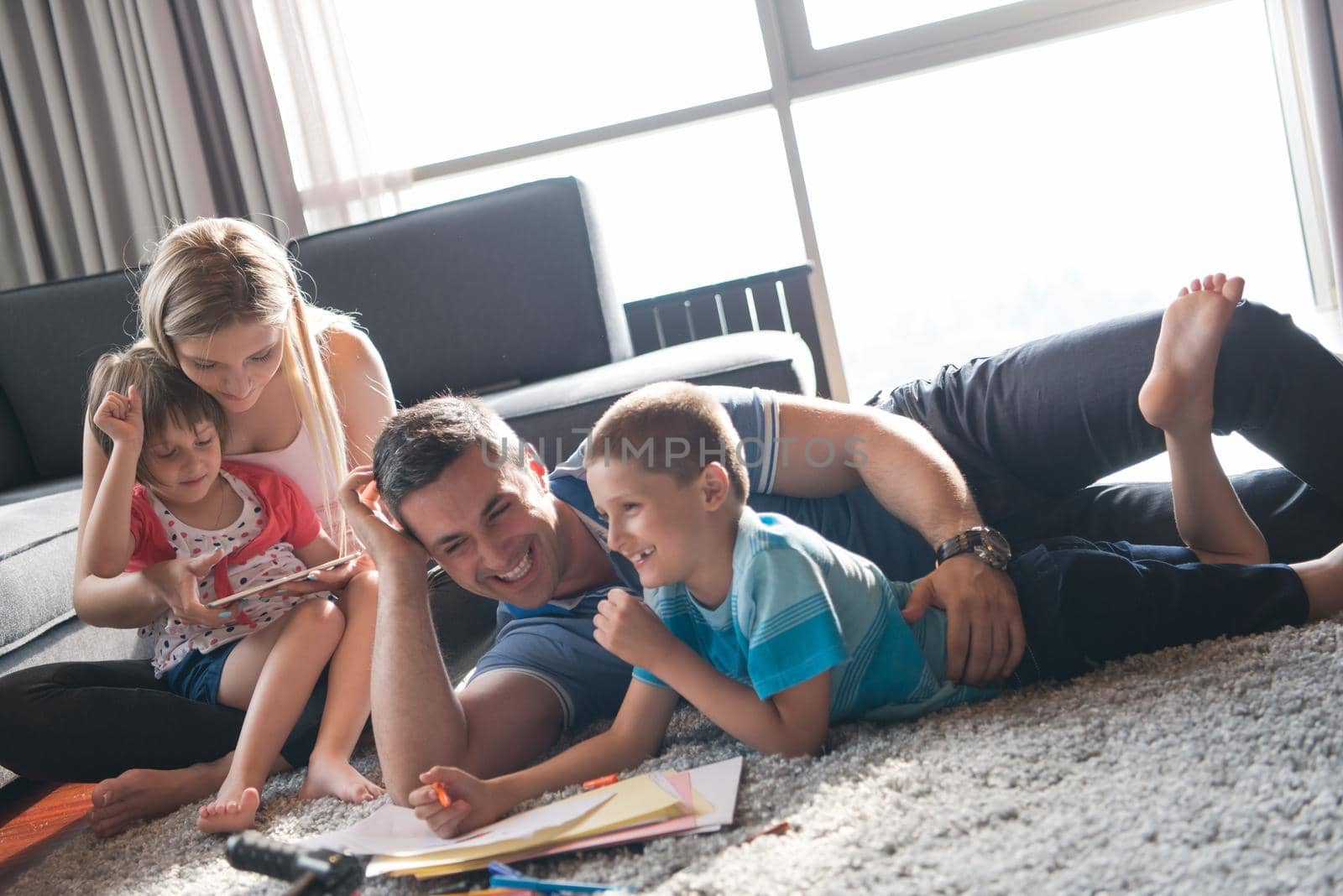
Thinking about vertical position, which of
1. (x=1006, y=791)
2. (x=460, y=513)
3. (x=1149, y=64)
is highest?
(x=1149, y=64)

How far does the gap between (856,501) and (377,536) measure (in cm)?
56

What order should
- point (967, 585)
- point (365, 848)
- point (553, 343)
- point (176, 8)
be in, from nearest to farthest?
point (365, 848) → point (967, 585) → point (553, 343) → point (176, 8)

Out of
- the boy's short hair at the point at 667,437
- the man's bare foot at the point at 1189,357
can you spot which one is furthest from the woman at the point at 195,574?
the man's bare foot at the point at 1189,357

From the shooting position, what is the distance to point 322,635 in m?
1.45

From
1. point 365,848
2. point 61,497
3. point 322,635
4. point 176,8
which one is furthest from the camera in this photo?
point 176,8

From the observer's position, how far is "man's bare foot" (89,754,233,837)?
1.32 metres

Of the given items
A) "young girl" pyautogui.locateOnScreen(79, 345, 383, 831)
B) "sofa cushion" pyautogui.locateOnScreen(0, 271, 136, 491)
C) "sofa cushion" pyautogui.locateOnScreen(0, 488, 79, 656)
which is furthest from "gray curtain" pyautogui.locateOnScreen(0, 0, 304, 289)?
"young girl" pyautogui.locateOnScreen(79, 345, 383, 831)

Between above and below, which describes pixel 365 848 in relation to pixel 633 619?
below

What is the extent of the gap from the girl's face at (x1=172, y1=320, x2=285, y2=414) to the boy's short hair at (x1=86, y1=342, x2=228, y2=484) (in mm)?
21

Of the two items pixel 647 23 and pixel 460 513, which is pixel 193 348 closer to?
pixel 460 513

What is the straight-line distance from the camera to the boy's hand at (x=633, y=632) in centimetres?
103

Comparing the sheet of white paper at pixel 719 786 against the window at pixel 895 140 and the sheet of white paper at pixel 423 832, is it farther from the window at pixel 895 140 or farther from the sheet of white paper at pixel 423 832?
the window at pixel 895 140

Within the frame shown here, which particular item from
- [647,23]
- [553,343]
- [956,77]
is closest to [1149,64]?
[956,77]

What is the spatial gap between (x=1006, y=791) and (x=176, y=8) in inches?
132
